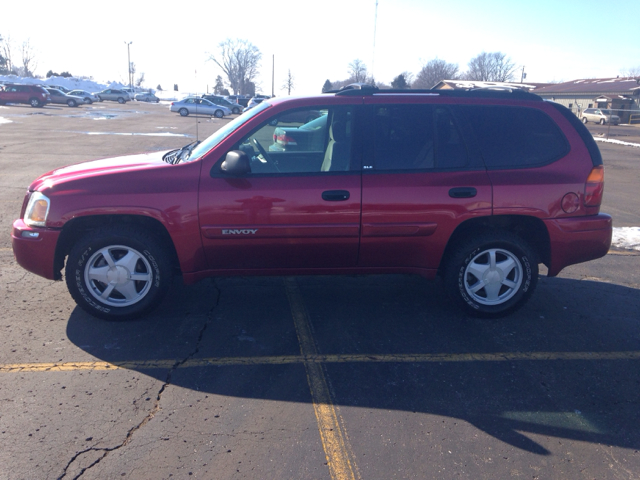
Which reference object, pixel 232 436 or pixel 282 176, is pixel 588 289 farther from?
pixel 232 436

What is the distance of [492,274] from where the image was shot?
14.9ft

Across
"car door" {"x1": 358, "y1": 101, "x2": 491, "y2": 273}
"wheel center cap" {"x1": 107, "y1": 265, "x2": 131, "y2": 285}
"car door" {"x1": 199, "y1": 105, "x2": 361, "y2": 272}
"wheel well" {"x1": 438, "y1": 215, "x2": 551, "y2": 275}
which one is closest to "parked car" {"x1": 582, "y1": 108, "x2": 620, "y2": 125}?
"wheel well" {"x1": 438, "y1": 215, "x2": 551, "y2": 275}

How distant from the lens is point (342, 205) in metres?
4.19

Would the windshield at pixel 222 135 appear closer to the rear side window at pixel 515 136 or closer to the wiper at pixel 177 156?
the wiper at pixel 177 156

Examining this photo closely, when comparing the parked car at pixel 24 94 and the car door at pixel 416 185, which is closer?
the car door at pixel 416 185

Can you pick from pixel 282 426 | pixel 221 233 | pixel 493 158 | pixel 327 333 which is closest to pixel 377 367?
pixel 327 333

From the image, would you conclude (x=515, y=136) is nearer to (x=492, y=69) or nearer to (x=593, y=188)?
(x=593, y=188)

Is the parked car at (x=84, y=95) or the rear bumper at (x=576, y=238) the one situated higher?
the parked car at (x=84, y=95)

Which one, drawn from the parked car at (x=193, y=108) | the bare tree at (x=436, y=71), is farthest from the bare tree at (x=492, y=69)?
the parked car at (x=193, y=108)

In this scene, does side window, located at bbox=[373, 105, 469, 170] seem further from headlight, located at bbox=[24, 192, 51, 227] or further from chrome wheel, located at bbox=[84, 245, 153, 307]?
headlight, located at bbox=[24, 192, 51, 227]

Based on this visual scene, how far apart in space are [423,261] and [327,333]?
40.8 inches

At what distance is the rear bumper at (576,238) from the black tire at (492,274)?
216mm

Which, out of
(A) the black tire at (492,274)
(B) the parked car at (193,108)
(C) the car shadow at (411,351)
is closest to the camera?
(C) the car shadow at (411,351)

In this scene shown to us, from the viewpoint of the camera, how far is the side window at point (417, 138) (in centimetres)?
437
